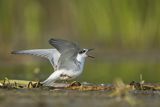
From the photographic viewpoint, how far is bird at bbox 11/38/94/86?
1021 cm

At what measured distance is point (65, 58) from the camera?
1044 centimetres

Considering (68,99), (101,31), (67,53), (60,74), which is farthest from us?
(101,31)

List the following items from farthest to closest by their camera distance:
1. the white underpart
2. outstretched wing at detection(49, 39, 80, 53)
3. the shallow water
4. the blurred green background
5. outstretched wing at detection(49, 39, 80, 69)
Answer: the blurred green background
outstretched wing at detection(49, 39, 80, 69)
outstretched wing at detection(49, 39, 80, 53)
the white underpart
the shallow water

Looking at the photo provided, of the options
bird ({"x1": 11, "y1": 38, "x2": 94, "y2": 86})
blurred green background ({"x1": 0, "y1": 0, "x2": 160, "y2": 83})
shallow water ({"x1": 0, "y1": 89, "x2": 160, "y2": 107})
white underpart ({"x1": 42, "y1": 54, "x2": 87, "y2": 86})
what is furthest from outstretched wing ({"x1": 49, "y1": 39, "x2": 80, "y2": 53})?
blurred green background ({"x1": 0, "y1": 0, "x2": 160, "y2": 83})

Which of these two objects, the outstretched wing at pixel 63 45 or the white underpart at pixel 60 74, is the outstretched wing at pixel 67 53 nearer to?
the outstretched wing at pixel 63 45

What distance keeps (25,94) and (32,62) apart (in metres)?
7.59

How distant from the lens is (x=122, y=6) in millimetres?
16578

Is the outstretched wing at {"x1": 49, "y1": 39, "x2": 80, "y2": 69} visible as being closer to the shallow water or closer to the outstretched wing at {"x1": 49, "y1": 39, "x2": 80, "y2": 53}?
the outstretched wing at {"x1": 49, "y1": 39, "x2": 80, "y2": 53}

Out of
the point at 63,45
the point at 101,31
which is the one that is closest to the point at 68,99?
the point at 63,45

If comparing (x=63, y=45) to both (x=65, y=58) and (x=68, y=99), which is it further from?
(x=68, y=99)

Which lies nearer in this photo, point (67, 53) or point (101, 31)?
point (67, 53)

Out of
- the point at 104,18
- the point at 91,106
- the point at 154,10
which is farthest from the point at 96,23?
the point at 91,106

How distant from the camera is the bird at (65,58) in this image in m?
10.2

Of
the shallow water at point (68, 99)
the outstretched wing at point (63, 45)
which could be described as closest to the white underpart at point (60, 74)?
the outstretched wing at point (63, 45)
